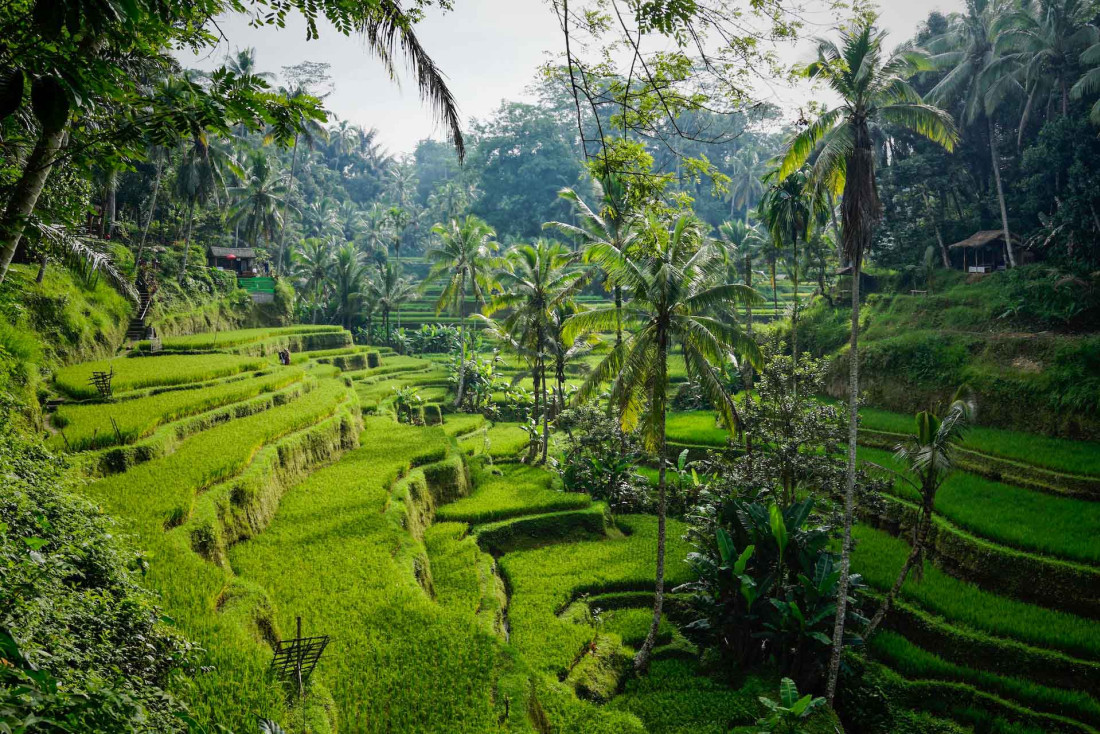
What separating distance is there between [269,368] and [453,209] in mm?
43210

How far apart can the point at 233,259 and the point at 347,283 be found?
7.64 meters

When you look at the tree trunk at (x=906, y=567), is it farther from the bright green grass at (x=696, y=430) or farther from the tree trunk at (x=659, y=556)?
the bright green grass at (x=696, y=430)

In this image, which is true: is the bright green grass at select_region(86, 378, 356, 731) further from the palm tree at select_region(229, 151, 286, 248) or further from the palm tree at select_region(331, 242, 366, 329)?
the palm tree at select_region(229, 151, 286, 248)

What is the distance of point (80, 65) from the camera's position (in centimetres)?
282

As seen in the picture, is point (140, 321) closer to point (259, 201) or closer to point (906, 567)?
point (259, 201)

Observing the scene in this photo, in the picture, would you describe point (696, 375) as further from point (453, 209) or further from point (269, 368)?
point (453, 209)

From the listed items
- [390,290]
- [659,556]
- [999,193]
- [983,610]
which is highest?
[999,193]

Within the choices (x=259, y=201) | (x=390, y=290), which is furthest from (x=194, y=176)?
(x=390, y=290)

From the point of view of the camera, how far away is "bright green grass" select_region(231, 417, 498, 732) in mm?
6258

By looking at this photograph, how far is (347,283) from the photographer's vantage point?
3784 cm

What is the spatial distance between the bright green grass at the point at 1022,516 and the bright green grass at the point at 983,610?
3.96ft

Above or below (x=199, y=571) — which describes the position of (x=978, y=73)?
above

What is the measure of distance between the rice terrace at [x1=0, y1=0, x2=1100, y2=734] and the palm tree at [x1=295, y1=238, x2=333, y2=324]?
10289mm

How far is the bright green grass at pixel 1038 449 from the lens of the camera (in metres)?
13.8
